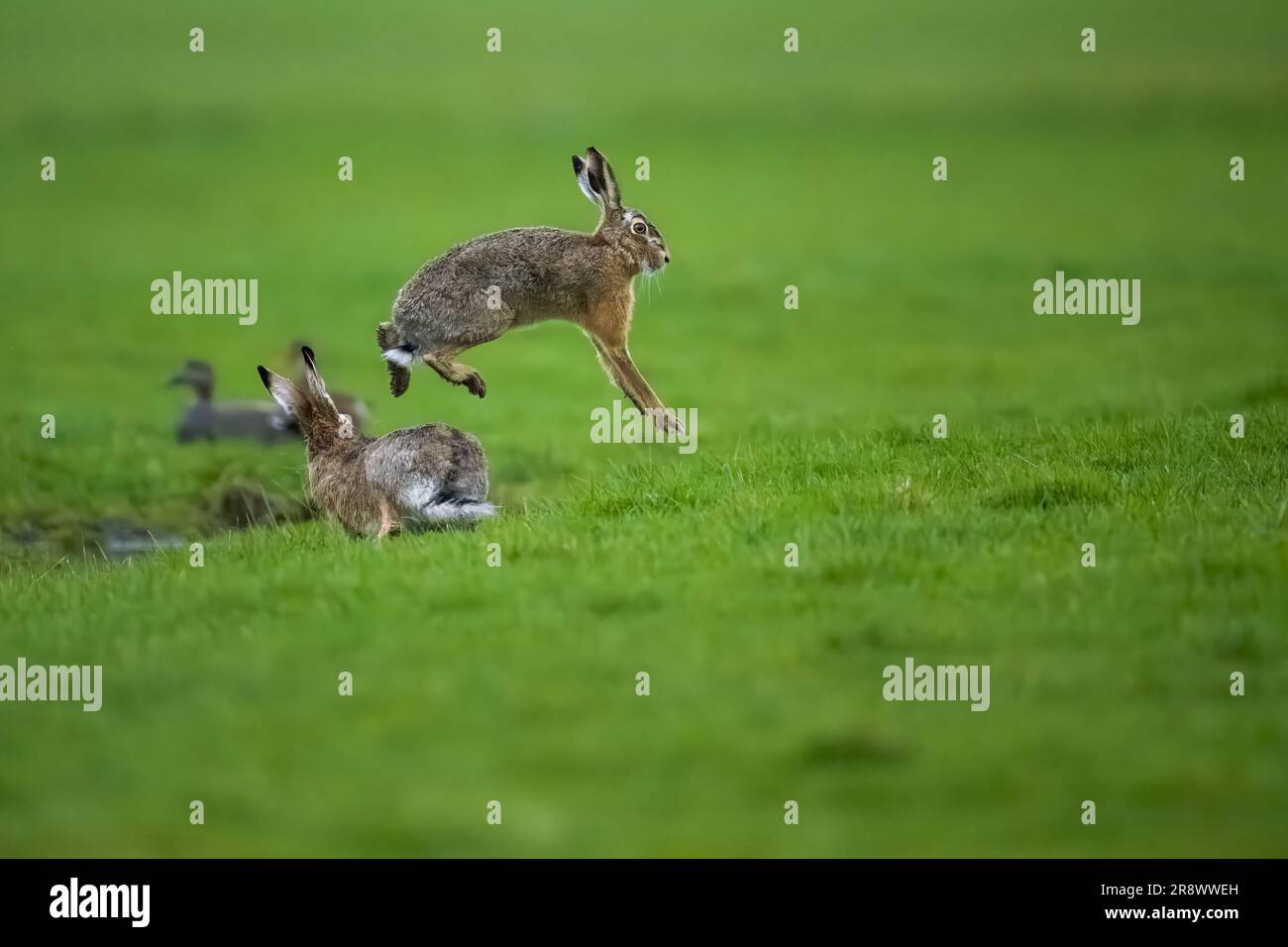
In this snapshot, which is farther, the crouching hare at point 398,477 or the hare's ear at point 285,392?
the hare's ear at point 285,392

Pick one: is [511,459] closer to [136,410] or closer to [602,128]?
[136,410]

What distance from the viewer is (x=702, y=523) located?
1307 cm

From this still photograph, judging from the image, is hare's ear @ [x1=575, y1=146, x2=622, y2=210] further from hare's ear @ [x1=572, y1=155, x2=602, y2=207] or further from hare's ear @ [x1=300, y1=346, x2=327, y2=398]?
hare's ear @ [x1=300, y1=346, x2=327, y2=398]

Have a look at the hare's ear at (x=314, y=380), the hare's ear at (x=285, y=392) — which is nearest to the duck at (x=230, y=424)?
the hare's ear at (x=285, y=392)

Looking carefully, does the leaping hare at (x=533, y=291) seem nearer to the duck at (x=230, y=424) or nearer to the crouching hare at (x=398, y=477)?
the crouching hare at (x=398, y=477)

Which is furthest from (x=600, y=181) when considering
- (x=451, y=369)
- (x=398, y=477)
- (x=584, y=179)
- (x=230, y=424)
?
(x=230, y=424)

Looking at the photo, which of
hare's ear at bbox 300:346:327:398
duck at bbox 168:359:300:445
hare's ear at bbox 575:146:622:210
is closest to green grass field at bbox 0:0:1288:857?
duck at bbox 168:359:300:445

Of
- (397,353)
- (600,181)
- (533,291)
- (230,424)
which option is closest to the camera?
(397,353)

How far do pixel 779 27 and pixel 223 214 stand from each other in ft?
77.9

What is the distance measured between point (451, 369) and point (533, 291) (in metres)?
0.94

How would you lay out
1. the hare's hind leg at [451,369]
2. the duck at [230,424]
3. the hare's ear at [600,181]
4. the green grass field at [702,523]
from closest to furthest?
1. the green grass field at [702,523]
2. the hare's hind leg at [451,369]
3. the hare's ear at [600,181]
4. the duck at [230,424]

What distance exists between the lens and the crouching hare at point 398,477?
13.6 m

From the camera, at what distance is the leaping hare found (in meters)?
13.4

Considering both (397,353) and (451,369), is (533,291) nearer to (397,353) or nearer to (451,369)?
(451,369)
